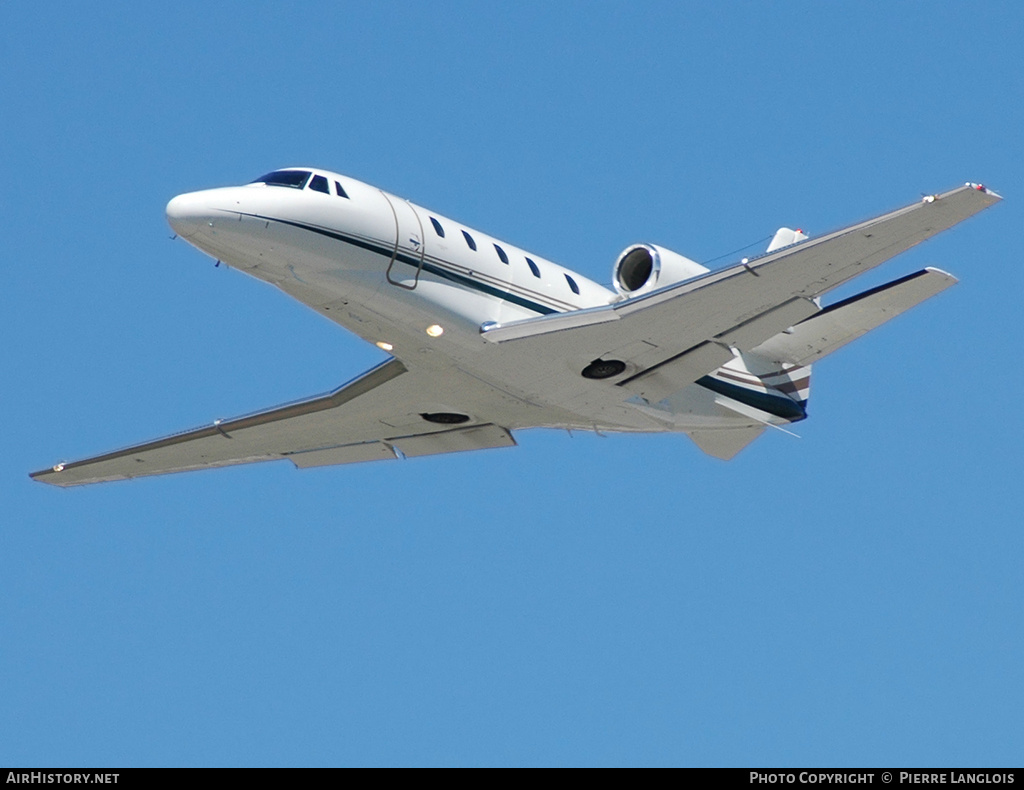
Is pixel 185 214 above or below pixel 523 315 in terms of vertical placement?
above

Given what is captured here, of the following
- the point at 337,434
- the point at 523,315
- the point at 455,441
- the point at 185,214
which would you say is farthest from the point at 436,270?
the point at 337,434

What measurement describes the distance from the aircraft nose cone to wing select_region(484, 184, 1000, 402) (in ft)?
12.3

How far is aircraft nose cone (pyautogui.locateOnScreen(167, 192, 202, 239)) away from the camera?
58.4ft

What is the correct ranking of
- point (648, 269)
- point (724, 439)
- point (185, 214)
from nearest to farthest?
1. point (185, 214)
2. point (648, 269)
3. point (724, 439)

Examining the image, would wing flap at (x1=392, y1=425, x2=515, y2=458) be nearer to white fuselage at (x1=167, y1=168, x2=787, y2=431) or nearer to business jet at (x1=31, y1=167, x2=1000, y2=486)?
business jet at (x1=31, y1=167, x2=1000, y2=486)

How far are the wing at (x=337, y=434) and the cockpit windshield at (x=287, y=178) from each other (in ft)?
9.50

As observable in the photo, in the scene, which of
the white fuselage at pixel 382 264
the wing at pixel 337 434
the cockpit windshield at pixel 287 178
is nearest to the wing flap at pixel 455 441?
the wing at pixel 337 434

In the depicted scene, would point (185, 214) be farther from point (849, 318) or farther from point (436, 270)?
point (849, 318)

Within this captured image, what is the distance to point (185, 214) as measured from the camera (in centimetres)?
1783

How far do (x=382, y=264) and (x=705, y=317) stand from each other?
394cm

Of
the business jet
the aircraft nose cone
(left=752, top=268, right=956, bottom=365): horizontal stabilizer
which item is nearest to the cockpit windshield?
the business jet
